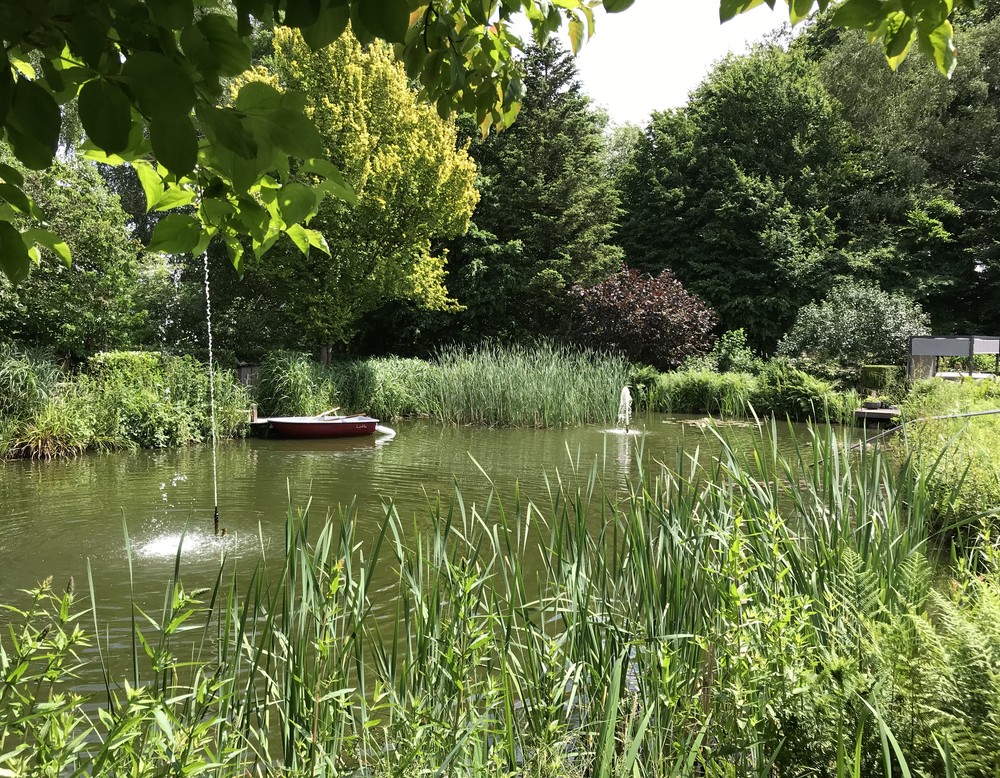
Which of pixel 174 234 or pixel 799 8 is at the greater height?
pixel 799 8

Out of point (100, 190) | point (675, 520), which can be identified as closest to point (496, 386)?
point (100, 190)

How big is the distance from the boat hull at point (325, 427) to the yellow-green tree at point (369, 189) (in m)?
4.95

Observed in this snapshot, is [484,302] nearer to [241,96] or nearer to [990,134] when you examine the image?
[990,134]

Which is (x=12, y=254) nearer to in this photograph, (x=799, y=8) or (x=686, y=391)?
(x=799, y=8)

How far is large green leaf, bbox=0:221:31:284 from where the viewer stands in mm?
1056

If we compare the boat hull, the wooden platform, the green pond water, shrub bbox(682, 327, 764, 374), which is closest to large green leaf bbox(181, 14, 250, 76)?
the green pond water

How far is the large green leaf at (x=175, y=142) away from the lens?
33.3 inches

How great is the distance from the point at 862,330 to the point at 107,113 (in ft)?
56.8

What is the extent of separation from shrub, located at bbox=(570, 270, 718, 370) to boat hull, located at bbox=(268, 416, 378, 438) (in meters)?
7.56

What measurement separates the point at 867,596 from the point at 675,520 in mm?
593

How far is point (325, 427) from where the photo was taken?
11438mm

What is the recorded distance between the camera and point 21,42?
92cm

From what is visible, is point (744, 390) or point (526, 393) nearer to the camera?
point (526, 393)

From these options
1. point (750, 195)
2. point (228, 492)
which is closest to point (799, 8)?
Answer: point (228, 492)
